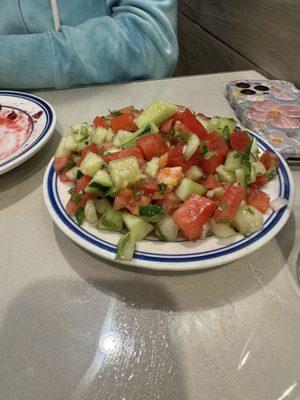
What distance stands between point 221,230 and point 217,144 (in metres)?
0.19

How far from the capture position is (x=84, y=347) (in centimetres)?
51

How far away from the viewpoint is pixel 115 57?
3.97 feet

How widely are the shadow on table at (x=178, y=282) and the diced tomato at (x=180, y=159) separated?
0.19m

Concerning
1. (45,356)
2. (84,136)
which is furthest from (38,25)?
(45,356)

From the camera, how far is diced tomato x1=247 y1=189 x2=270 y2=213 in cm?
61

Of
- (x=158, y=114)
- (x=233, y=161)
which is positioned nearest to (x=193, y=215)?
(x=233, y=161)

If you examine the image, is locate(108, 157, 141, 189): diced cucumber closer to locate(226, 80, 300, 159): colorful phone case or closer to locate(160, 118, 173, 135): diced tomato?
locate(160, 118, 173, 135): diced tomato

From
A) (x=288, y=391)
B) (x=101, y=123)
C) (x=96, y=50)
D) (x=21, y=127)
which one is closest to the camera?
(x=288, y=391)

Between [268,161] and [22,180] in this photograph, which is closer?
[268,161]

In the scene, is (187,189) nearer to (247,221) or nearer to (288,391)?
(247,221)

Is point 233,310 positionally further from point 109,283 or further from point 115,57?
point 115,57

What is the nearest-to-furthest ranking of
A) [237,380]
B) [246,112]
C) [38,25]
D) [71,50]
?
[237,380]
[246,112]
[71,50]
[38,25]

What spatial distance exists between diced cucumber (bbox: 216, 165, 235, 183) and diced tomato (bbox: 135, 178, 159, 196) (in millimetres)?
130

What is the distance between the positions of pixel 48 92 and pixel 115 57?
256 millimetres
